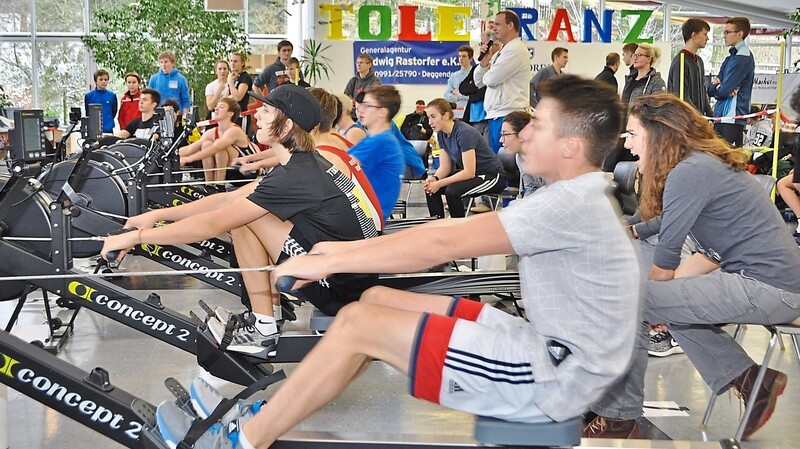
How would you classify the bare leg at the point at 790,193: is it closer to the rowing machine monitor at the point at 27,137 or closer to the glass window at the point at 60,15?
the rowing machine monitor at the point at 27,137

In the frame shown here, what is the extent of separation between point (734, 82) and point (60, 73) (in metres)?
12.2

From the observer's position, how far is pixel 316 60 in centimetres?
1541

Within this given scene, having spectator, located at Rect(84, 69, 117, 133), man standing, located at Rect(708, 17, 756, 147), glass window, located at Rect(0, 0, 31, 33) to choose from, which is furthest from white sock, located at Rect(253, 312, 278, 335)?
glass window, located at Rect(0, 0, 31, 33)

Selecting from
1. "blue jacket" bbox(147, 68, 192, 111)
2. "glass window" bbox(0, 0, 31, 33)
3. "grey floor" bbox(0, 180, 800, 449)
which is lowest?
"grey floor" bbox(0, 180, 800, 449)

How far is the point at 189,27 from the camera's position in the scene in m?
13.9

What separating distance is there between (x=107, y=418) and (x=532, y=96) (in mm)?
7946

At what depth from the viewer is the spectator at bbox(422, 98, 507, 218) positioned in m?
6.91

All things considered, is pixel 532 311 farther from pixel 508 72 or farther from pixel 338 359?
pixel 508 72

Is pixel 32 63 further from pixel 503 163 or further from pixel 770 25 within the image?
pixel 770 25

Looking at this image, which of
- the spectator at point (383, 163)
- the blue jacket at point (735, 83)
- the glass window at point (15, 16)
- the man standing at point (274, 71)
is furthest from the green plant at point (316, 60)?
the spectator at point (383, 163)

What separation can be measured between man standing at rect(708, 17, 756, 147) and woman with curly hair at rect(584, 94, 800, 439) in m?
4.24

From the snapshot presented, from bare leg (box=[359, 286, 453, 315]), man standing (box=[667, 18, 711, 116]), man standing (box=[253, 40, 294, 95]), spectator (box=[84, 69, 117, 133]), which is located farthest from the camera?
spectator (box=[84, 69, 117, 133])

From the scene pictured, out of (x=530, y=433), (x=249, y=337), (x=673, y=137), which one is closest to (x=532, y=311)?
(x=530, y=433)

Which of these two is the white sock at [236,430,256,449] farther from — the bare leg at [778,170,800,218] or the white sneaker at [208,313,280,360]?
the bare leg at [778,170,800,218]
